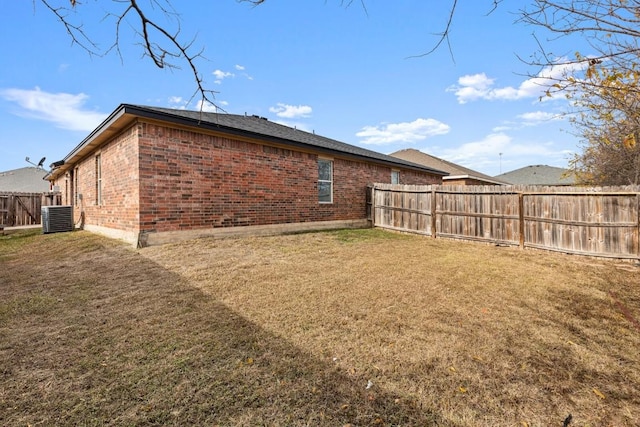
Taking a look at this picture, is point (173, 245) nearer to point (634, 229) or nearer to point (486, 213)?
point (486, 213)

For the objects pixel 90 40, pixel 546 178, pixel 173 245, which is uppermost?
pixel 546 178

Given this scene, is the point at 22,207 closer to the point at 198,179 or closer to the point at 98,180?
the point at 98,180

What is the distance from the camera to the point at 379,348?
2.42m

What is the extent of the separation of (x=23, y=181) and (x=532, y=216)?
52831 millimetres

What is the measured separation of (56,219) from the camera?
32.6 feet

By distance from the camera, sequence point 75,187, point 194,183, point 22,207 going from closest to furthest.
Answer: point 194,183, point 75,187, point 22,207

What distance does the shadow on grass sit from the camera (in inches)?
65.4

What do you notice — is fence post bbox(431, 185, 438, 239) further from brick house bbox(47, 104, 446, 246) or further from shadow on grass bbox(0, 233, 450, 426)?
shadow on grass bbox(0, 233, 450, 426)

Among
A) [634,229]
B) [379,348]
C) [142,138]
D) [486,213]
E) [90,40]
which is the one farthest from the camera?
[486,213]

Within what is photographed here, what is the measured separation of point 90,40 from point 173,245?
4.50 meters

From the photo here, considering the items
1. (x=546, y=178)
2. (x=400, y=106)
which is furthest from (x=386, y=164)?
(x=546, y=178)

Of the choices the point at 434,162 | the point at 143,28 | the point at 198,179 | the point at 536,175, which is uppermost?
the point at 434,162

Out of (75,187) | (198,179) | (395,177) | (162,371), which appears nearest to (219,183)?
(198,179)

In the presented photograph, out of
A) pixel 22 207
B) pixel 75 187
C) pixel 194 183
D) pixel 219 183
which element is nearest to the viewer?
pixel 194 183
